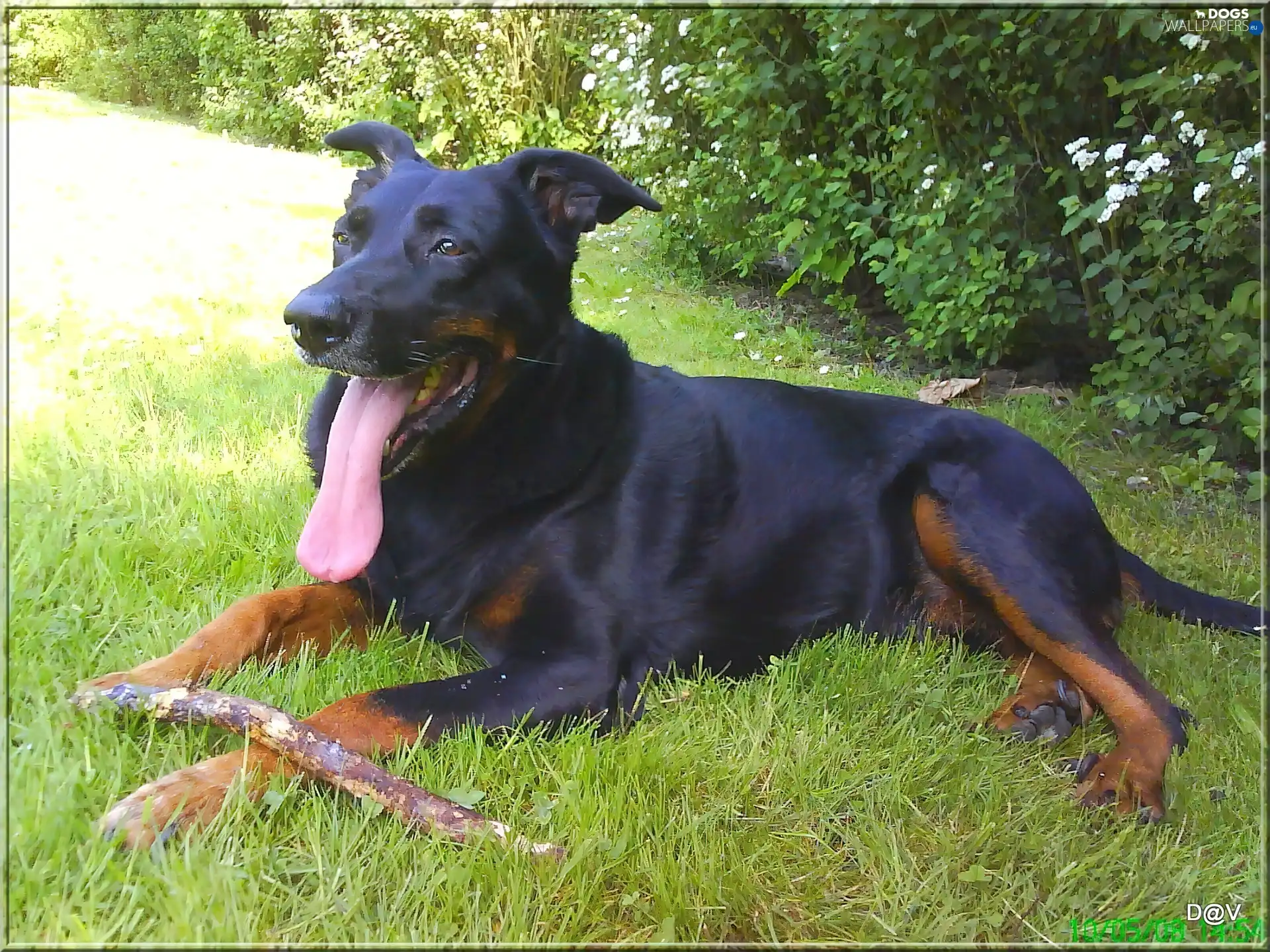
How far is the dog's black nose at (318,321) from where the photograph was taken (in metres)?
2.17

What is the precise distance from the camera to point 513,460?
2.56 meters

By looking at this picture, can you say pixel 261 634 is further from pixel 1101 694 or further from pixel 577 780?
pixel 1101 694

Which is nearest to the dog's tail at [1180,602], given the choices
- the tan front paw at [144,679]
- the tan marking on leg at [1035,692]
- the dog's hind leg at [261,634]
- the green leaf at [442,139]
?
the tan marking on leg at [1035,692]

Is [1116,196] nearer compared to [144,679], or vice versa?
[144,679]

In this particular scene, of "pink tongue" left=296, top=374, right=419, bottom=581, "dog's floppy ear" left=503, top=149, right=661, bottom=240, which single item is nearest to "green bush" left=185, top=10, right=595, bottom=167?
"dog's floppy ear" left=503, top=149, right=661, bottom=240

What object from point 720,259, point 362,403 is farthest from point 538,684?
point 720,259

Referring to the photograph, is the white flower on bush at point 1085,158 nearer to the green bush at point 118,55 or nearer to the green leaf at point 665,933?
the green leaf at point 665,933

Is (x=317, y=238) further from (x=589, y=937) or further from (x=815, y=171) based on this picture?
(x=589, y=937)

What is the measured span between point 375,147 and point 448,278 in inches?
36.9

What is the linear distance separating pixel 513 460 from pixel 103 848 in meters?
1.35

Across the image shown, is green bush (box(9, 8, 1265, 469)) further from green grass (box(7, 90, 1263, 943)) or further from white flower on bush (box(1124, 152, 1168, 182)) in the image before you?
green grass (box(7, 90, 1263, 943))

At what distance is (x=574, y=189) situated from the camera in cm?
282

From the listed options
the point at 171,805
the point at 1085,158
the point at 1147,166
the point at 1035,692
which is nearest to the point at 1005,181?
the point at 1085,158

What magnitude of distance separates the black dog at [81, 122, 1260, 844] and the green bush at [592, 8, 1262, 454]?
1.12 metres
